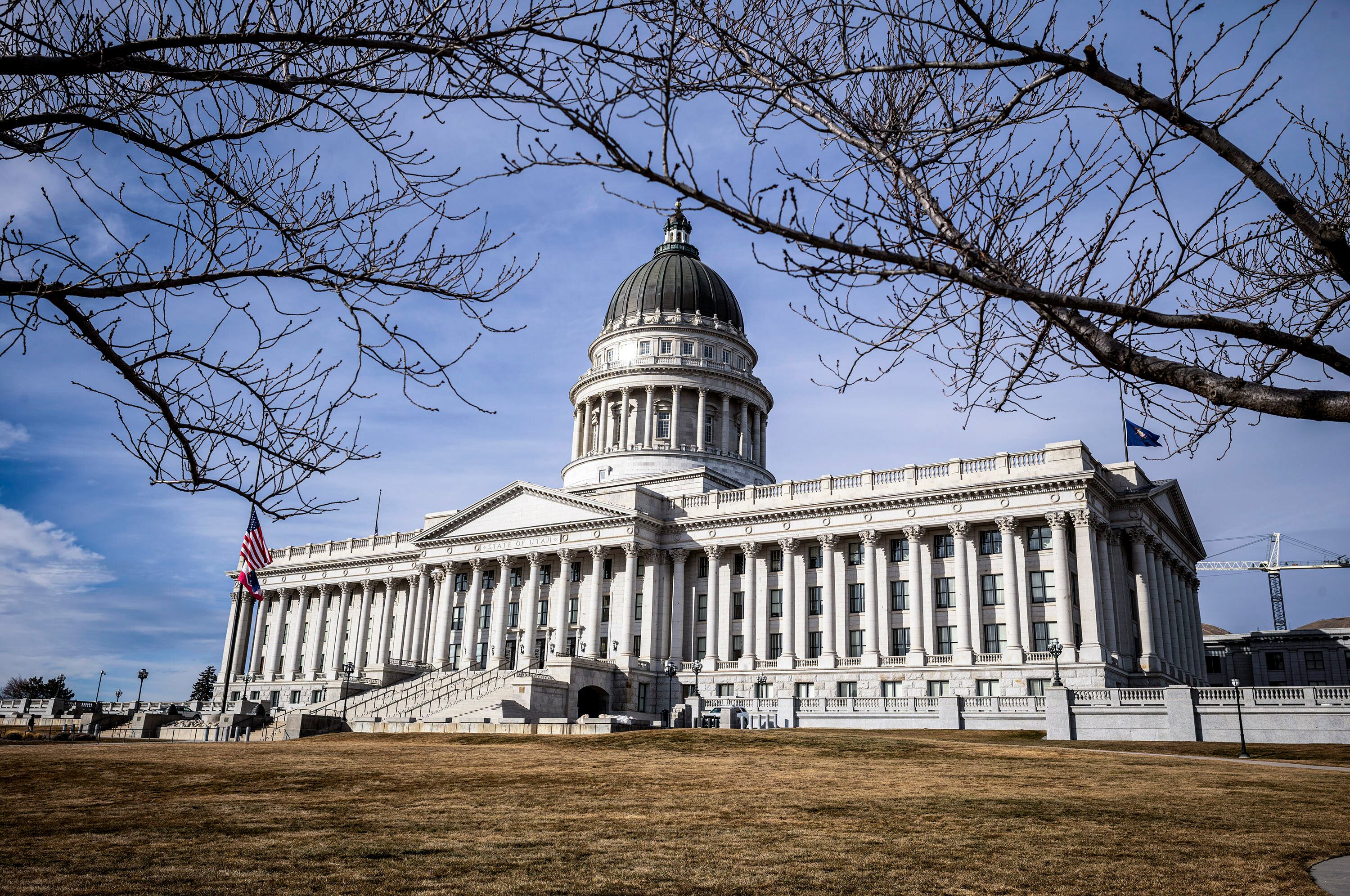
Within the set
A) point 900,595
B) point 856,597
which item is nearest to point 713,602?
point 856,597

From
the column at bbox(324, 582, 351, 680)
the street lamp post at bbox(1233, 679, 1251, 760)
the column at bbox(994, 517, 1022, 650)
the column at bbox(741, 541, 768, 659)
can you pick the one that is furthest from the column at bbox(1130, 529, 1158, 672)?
the column at bbox(324, 582, 351, 680)

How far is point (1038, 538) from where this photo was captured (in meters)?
59.4

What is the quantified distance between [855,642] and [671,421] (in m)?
31.5

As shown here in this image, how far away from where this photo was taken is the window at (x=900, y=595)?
6281 cm

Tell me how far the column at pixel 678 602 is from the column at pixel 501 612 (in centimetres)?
1344

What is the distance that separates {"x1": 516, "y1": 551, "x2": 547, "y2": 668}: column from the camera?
242 ft

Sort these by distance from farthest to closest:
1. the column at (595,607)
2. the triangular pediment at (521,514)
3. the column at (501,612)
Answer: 1. the column at (501,612)
2. the triangular pediment at (521,514)
3. the column at (595,607)

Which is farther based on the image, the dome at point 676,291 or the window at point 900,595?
the dome at point 676,291

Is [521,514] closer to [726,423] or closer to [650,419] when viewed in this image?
[650,419]

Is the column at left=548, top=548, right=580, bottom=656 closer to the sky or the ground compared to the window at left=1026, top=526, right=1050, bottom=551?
closer to the ground

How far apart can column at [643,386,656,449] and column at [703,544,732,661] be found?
19.7 m

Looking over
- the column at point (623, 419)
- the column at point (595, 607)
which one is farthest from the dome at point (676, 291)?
the column at point (595, 607)

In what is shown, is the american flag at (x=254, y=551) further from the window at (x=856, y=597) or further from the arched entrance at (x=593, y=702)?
the window at (x=856, y=597)

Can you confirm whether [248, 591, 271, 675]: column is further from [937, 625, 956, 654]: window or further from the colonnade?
[937, 625, 956, 654]: window
